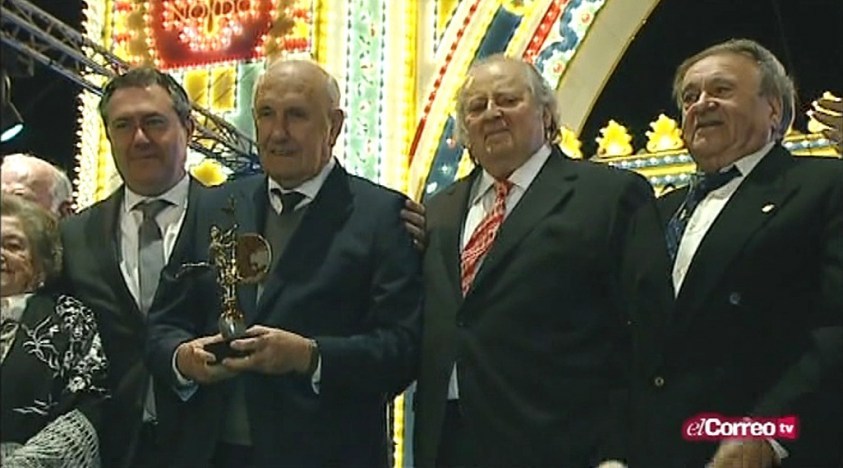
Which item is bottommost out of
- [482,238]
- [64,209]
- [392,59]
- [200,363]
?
[200,363]

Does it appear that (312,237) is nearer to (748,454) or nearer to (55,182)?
(748,454)

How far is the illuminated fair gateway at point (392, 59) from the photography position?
23.3 ft

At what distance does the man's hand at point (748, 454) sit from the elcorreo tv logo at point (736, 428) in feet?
0.06

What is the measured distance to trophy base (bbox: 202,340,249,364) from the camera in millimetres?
2971

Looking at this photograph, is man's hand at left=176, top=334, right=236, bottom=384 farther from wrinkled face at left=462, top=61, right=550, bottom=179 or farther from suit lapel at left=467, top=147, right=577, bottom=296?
wrinkled face at left=462, top=61, right=550, bottom=179

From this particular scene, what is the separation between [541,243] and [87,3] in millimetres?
6022

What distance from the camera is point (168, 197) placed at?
3475 millimetres

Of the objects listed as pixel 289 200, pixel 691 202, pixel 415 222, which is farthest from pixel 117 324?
pixel 691 202

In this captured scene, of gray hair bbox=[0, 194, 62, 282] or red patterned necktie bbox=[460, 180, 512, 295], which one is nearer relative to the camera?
red patterned necktie bbox=[460, 180, 512, 295]

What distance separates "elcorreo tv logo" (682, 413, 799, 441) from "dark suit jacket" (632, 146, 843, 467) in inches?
0.7

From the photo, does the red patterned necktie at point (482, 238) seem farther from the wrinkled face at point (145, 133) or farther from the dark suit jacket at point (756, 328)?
the wrinkled face at point (145, 133)

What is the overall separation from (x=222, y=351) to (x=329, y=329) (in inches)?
11.2

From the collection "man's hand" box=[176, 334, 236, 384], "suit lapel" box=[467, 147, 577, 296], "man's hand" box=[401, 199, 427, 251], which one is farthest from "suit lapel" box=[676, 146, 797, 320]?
"man's hand" box=[176, 334, 236, 384]

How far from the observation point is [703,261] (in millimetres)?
3045
